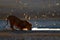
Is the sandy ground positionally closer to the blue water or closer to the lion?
the lion

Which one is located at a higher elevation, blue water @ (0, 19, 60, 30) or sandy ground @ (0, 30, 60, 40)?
sandy ground @ (0, 30, 60, 40)

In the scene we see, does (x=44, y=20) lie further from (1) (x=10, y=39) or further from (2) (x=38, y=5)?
(1) (x=10, y=39)

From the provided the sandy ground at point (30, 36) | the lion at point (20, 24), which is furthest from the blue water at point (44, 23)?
the sandy ground at point (30, 36)

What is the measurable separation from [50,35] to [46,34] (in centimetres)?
2

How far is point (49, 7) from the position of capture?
61.7 inches

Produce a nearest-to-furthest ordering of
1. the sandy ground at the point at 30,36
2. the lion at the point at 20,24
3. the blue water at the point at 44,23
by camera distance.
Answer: the sandy ground at the point at 30,36 < the lion at the point at 20,24 < the blue water at the point at 44,23

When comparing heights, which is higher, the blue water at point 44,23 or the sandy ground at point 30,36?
the sandy ground at point 30,36

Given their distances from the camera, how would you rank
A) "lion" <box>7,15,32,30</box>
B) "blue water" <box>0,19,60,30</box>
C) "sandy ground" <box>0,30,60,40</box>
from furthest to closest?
"blue water" <box>0,19,60,30</box> < "lion" <box>7,15,32,30</box> < "sandy ground" <box>0,30,60,40</box>

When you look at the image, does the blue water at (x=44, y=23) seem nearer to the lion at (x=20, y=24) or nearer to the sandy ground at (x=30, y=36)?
the lion at (x=20, y=24)

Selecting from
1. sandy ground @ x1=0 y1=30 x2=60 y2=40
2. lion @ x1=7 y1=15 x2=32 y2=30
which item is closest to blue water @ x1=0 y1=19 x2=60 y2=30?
lion @ x1=7 y1=15 x2=32 y2=30

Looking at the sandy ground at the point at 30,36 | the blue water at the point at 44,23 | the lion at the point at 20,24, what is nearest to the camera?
the sandy ground at the point at 30,36

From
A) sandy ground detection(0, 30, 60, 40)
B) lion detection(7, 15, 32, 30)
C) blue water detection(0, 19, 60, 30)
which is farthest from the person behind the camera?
blue water detection(0, 19, 60, 30)

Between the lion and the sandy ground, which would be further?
the lion

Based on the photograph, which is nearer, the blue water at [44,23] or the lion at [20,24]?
the lion at [20,24]
